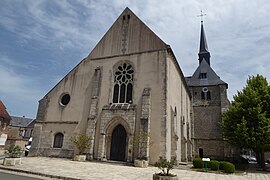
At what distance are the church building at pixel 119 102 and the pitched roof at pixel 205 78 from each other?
11.1 metres

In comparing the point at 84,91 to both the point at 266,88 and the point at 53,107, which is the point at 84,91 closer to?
the point at 53,107

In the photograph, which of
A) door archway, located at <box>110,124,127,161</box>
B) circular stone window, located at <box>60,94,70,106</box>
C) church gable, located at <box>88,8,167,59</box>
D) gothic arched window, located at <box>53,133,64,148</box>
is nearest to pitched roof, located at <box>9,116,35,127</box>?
circular stone window, located at <box>60,94,70,106</box>

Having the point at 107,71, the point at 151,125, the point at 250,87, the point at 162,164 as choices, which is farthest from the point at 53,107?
the point at 250,87

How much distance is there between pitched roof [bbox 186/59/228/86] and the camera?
2933 centimetres

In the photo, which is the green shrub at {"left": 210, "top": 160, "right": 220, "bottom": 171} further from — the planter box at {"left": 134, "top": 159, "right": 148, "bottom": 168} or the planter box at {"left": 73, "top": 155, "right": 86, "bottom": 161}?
the planter box at {"left": 73, "top": 155, "right": 86, "bottom": 161}

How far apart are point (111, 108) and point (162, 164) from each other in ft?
28.9

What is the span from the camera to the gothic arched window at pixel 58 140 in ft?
55.3

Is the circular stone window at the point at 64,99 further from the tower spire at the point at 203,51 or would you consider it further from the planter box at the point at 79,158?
the tower spire at the point at 203,51

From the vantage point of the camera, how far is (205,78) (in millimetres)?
30812

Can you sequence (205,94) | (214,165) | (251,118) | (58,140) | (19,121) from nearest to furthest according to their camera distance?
(214,165) → (251,118) → (58,140) → (205,94) → (19,121)

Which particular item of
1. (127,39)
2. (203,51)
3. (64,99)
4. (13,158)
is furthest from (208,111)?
(13,158)

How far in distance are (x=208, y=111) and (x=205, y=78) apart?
5922mm

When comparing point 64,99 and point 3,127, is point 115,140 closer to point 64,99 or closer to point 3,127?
point 64,99

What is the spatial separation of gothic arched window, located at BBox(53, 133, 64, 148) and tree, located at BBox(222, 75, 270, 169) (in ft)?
48.2
